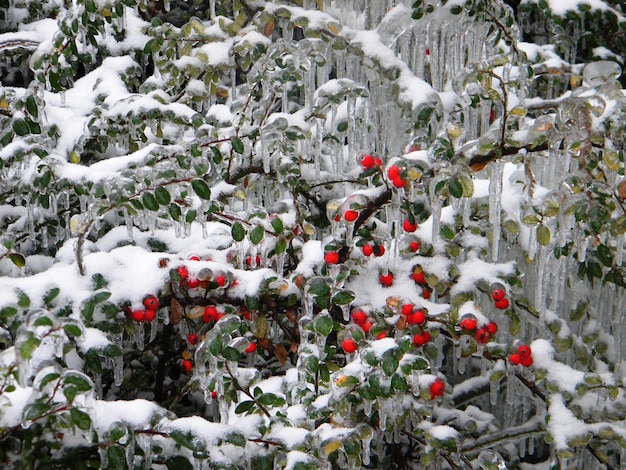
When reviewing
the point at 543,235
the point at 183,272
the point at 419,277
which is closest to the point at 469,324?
the point at 419,277

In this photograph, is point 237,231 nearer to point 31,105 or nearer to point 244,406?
point 244,406

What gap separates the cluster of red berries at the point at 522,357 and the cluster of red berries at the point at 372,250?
1.72 feet

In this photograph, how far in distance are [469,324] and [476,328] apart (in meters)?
0.03

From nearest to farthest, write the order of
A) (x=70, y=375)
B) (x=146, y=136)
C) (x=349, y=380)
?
1. (x=70, y=375)
2. (x=349, y=380)
3. (x=146, y=136)

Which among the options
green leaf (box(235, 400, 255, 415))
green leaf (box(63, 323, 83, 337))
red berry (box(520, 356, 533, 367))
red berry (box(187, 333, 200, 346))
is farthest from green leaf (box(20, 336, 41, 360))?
red berry (box(520, 356, 533, 367))

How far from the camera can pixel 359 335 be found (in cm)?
209

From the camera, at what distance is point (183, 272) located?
87.6 inches

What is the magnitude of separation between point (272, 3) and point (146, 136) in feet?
2.46

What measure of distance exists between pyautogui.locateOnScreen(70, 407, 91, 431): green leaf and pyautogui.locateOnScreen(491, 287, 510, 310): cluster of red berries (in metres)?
1.32

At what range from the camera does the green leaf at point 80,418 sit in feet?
4.93

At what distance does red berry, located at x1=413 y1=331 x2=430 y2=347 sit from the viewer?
2.29 metres

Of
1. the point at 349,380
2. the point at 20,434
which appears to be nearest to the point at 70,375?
the point at 20,434

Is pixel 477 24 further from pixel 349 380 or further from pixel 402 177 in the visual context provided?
pixel 349 380

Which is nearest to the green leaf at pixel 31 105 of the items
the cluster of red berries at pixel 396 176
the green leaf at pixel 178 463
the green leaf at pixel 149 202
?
the green leaf at pixel 149 202
